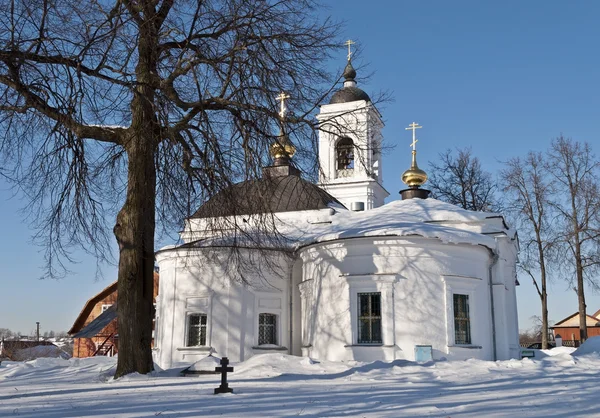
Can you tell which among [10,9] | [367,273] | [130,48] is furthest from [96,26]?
[367,273]

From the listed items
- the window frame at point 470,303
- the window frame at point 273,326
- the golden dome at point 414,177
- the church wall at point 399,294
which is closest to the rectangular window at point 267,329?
the window frame at point 273,326

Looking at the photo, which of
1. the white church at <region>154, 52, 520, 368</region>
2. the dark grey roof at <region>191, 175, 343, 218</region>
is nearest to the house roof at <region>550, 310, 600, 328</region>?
the white church at <region>154, 52, 520, 368</region>

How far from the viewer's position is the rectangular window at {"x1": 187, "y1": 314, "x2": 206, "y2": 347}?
17983mm

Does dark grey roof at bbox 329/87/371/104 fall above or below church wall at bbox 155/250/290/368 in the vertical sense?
above

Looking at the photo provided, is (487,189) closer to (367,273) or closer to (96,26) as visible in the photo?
(367,273)

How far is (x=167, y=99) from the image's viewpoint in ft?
34.8

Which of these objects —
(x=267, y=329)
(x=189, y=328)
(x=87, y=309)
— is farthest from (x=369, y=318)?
(x=87, y=309)

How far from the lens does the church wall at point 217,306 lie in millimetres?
Result: 17641

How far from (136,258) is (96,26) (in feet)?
13.6

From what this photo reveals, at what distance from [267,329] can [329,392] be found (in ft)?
29.5

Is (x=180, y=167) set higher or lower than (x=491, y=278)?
higher

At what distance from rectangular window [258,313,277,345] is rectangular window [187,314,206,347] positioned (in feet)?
5.15

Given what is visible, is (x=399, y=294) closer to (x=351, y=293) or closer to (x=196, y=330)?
(x=351, y=293)

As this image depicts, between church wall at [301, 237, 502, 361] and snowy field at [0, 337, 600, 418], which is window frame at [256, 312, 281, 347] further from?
snowy field at [0, 337, 600, 418]
